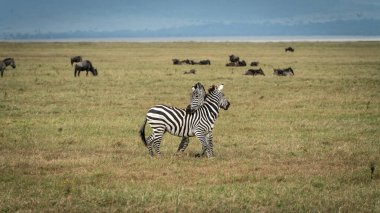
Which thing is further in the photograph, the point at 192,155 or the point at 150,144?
the point at 192,155

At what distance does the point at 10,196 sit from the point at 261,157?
6.35 m

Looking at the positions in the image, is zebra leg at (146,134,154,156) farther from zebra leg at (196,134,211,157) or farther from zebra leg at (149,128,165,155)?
zebra leg at (196,134,211,157)

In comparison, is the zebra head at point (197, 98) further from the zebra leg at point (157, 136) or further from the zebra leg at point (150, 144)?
the zebra leg at point (150, 144)

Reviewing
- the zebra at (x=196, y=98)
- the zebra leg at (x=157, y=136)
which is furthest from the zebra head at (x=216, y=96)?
the zebra leg at (x=157, y=136)

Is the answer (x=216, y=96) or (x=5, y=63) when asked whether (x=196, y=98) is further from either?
(x=5, y=63)

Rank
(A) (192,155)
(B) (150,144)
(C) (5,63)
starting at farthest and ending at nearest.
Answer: (C) (5,63)
(A) (192,155)
(B) (150,144)

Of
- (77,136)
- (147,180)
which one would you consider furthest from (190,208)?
(77,136)

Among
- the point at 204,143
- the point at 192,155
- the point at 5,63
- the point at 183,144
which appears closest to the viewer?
the point at 204,143

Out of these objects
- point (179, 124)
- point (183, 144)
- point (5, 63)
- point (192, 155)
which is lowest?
point (5, 63)

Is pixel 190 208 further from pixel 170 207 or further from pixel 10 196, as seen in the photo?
pixel 10 196

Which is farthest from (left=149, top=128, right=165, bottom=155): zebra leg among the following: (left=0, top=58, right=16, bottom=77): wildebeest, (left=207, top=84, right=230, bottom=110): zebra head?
(left=0, top=58, right=16, bottom=77): wildebeest

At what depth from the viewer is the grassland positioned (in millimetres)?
10375

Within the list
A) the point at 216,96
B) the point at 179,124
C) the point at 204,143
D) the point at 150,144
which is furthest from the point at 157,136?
the point at 216,96

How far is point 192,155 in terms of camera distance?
14.8m
